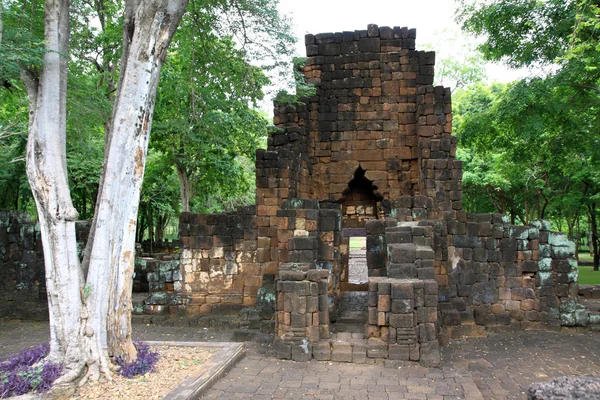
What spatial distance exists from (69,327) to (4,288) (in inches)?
257

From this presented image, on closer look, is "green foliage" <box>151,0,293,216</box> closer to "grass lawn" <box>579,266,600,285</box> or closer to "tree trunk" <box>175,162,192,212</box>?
"tree trunk" <box>175,162,192,212</box>

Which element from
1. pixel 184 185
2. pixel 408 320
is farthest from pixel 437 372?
pixel 184 185

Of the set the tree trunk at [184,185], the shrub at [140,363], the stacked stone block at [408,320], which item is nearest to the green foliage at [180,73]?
the tree trunk at [184,185]

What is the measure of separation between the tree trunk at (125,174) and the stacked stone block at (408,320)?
12.2 ft

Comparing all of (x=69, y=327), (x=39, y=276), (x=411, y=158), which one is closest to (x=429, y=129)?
(x=411, y=158)

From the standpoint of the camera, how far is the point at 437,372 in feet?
20.8

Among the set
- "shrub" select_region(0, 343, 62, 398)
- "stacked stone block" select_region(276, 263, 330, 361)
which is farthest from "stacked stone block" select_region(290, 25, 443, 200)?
"shrub" select_region(0, 343, 62, 398)

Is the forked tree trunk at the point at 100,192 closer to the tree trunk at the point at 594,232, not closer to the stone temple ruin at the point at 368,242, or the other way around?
the stone temple ruin at the point at 368,242

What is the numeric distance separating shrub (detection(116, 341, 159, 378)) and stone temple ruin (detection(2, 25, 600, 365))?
6.59ft

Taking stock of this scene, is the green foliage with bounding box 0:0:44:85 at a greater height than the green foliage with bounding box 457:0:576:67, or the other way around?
the green foliage with bounding box 457:0:576:67

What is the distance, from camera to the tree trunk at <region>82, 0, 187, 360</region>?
18.5 ft

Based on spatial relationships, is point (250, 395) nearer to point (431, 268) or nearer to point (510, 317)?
point (431, 268)

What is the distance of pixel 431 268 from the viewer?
7328 millimetres

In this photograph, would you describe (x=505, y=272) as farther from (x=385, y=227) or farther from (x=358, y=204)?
(x=358, y=204)
